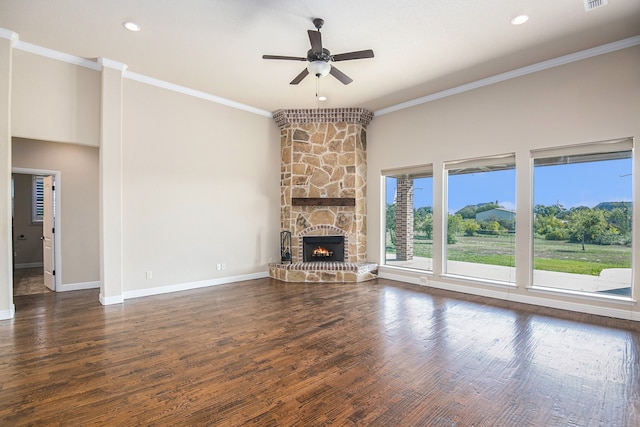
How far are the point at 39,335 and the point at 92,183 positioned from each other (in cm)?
330

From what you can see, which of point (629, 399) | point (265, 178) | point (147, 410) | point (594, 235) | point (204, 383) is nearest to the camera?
point (147, 410)

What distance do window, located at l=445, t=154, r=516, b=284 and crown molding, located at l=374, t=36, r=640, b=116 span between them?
1246 mm

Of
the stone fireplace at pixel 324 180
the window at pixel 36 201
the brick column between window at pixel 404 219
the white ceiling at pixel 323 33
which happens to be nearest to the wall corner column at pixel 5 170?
the white ceiling at pixel 323 33

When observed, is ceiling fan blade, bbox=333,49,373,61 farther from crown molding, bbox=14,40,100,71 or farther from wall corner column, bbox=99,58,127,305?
crown molding, bbox=14,40,100,71

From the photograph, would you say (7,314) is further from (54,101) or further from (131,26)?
(131,26)

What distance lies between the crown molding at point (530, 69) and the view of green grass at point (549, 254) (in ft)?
8.38

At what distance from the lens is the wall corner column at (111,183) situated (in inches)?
182

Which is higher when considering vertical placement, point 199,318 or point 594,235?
point 594,235

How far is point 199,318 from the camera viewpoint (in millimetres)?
4035

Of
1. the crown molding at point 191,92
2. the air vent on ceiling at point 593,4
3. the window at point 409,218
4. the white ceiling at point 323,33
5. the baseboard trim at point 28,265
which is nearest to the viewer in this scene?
the air vent on ceiling at point 593,4

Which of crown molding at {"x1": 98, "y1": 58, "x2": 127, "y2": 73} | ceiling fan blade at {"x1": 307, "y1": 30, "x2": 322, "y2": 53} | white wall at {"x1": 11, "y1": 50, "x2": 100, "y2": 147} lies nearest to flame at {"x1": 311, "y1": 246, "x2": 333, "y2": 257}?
ceiling fan blade at {"x1": 307, "y1": 30, "x2": 322, "y2": 53}

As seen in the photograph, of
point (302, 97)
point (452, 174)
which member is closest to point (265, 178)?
point (302, 97)

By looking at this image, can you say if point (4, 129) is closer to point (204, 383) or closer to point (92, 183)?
point (92, 183)

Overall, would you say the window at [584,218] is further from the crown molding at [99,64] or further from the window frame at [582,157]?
the crown molding at [99,64]
